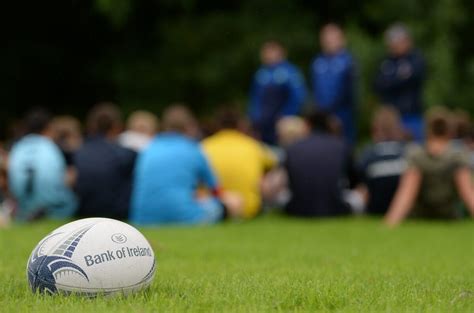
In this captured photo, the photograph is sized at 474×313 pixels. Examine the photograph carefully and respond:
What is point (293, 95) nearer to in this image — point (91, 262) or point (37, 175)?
point (37, 175)

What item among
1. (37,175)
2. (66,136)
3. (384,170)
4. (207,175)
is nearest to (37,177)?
(37,175)

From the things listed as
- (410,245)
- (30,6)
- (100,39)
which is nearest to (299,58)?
(100,39)

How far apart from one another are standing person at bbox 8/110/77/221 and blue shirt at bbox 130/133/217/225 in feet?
5.03

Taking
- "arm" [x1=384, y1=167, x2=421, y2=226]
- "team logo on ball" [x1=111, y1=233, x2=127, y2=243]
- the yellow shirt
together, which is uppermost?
"team logo on ball" [x1=111, y1=233, x2=127, y2=243]

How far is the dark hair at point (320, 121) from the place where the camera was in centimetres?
1367

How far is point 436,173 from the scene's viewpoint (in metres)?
12.3

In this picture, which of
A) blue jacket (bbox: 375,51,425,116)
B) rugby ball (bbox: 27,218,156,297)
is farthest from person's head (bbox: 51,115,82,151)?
rugby ball (bbox: 27,218,156,297)

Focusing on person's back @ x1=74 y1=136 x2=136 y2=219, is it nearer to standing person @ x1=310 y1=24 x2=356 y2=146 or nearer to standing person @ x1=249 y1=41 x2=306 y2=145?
standing person @ x1=310 y1=24 x2=356 y2=146

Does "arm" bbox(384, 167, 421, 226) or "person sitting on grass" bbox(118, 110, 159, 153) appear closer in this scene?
"arm" bbox(384, 167, 421, 226)

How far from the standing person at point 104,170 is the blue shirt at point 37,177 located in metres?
0.43

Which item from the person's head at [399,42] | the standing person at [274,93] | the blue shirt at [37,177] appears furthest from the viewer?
the standing person at [274,93]

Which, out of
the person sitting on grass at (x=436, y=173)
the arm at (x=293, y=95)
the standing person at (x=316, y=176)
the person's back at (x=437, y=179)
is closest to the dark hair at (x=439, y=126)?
the person sitting on grass at (x=436, y=173)

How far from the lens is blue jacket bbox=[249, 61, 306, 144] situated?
17.6 meters

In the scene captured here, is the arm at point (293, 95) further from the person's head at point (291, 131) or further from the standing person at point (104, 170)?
the standing person at point (104, 170)
